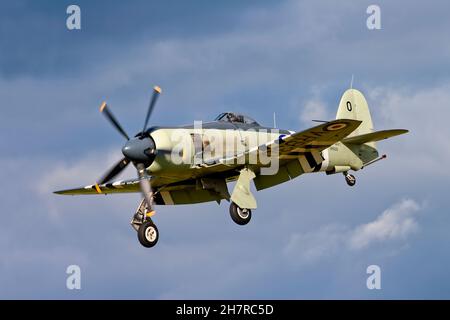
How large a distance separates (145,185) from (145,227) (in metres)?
1.13

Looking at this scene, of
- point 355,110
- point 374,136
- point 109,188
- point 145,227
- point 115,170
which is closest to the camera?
point 145,227

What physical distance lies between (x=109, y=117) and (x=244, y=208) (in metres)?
4.11

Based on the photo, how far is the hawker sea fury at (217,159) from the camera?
19969 millimetres

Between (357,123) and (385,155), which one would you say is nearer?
(357,123)

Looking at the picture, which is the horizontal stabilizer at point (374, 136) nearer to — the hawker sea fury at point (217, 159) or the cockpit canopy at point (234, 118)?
the hawker sea fury at point (217, 159)

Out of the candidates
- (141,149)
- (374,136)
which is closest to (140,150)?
(141,149)

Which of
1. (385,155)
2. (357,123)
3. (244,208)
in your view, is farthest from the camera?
(385,155)

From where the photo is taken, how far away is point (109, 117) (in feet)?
68.6

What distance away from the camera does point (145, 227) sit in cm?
2127

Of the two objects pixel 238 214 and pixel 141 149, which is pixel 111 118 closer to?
pixel 141 149

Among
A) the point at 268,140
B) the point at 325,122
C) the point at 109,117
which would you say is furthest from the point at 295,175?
the point at 109,117

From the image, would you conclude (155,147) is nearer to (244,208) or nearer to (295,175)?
(244,208)

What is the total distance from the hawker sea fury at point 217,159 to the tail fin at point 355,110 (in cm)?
214

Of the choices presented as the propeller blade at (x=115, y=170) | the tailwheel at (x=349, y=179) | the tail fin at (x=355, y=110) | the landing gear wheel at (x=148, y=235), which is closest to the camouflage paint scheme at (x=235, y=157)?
the tailwheel at (x=349, y=179)
